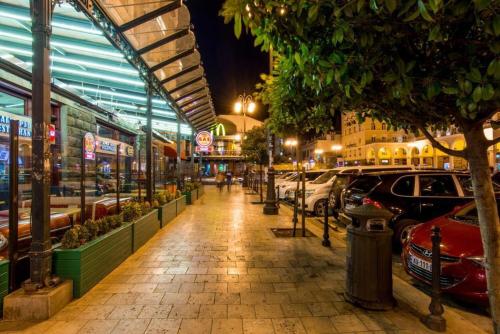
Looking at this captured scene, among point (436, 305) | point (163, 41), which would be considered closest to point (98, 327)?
point (436, 305)

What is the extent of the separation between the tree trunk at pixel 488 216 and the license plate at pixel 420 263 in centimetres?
189

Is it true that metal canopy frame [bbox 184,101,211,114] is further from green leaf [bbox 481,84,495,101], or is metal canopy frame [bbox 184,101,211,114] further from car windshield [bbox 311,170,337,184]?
green leaf [bbox 481,84,495,101]

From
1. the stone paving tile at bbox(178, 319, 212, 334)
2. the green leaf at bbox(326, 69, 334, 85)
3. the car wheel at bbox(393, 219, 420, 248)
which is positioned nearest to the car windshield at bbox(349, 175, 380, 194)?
the car wheel at bbox(393, 219, 420, 248)

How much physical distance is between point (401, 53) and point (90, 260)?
4.60 metres

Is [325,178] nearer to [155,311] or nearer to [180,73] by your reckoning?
[180,73]

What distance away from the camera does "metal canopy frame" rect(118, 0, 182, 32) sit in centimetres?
677

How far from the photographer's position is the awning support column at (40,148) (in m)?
4.04

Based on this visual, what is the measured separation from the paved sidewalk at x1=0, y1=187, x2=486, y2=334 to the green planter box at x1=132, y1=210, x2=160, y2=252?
207mm

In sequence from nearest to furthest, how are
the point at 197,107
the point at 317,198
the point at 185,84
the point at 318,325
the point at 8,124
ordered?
the point at 318,325, the point at 8,124, the point at 185,84, the point at 317,198, the point at 197,107

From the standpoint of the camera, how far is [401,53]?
10.1 ft

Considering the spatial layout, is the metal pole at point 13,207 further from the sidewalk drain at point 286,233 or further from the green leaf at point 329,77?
the sidewalk drain at point 286,233

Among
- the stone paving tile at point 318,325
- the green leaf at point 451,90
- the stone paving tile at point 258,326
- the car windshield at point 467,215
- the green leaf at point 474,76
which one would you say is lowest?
the stone paving tile at point 318,325

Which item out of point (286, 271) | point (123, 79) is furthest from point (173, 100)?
point (286, 271)

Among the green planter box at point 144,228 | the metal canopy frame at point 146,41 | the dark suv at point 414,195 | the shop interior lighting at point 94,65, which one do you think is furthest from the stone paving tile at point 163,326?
the shop interior lighting at point 94,65
